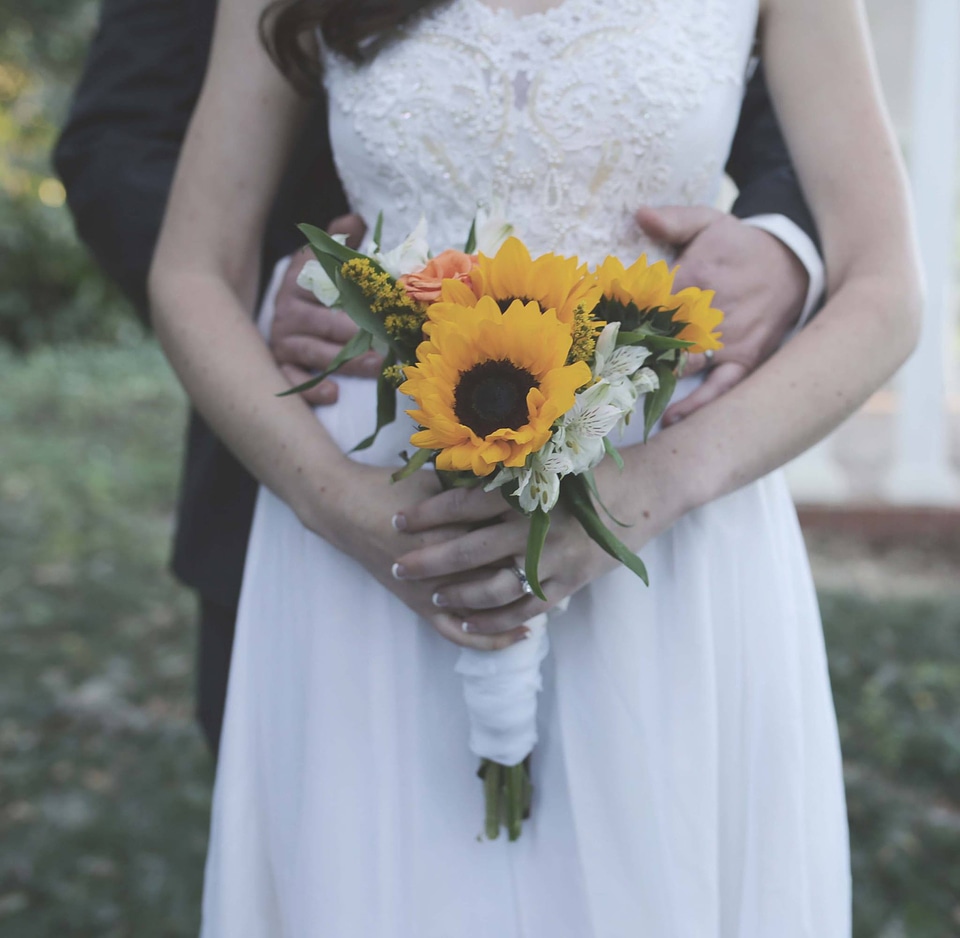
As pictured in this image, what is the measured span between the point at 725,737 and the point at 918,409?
190 inches

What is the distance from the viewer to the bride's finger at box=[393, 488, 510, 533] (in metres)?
1.15

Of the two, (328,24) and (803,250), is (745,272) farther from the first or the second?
(328,24)

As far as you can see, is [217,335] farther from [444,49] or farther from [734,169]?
[734,169]

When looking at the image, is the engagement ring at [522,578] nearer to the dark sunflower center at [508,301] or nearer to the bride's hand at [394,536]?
the bride's hand at [394,536]

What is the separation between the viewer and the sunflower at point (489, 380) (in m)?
0.92

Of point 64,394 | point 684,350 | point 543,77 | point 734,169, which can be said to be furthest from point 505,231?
point 64,394

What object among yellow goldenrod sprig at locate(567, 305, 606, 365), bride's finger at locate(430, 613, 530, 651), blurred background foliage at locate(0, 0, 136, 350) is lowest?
bride's finger at locate(430, 613, 530, 651)

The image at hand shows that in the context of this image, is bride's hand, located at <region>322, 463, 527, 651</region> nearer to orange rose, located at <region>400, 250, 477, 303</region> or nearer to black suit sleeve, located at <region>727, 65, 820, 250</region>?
orange rose, located at <region>400, 250, 477, 303</region>

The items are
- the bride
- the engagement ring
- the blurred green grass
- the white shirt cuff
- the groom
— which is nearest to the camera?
the engagement ring

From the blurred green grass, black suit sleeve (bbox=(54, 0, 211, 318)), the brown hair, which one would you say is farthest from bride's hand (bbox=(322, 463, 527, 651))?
the blurred green grass

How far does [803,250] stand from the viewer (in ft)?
4.61

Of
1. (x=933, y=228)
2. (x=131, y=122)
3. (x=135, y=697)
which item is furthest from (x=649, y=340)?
(x=933, y=228)

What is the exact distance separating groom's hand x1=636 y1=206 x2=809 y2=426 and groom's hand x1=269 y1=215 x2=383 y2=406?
429mm

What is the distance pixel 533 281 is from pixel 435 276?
106mm
